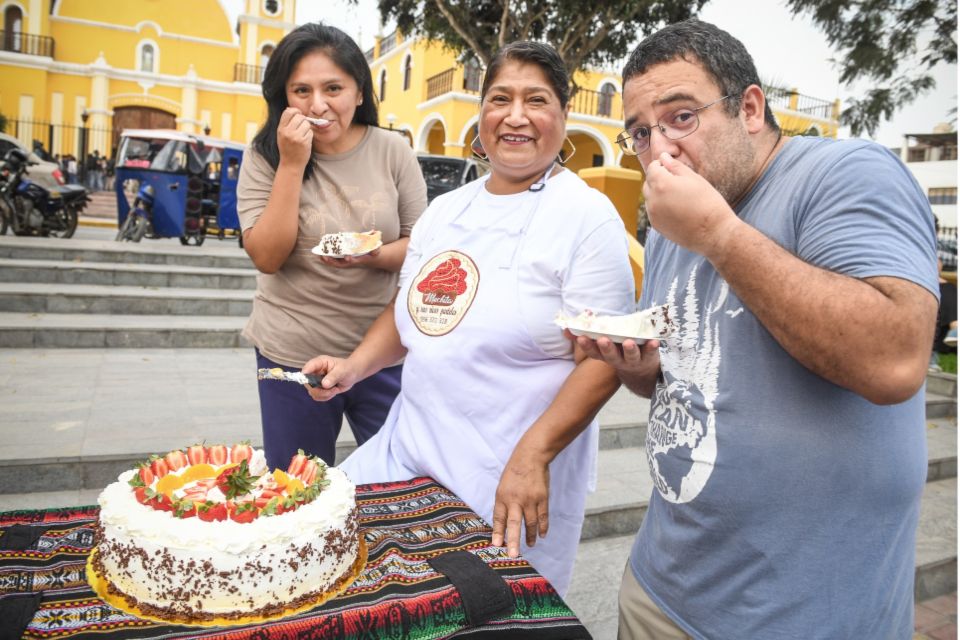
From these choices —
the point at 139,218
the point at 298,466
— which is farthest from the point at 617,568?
the point at 139,218

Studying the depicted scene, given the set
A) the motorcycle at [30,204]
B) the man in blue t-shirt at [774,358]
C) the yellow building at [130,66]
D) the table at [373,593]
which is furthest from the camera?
the yellow building at [130,66]

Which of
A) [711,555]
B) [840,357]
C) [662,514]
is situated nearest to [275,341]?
[662,514]

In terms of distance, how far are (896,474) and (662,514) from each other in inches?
19.2

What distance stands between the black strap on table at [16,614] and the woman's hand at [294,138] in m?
1.42

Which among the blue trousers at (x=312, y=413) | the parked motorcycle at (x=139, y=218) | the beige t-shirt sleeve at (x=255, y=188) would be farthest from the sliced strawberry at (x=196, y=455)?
the parked motorcycle at (x=139, y=218)

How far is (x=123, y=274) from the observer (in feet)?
27.6

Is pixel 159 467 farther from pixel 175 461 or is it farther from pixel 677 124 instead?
pixel 677 124

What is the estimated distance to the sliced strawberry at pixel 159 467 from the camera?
1643mm

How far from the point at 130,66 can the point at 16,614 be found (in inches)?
1434

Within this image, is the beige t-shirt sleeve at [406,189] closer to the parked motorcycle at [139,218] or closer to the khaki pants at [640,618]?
the khaki pants at [640,618]

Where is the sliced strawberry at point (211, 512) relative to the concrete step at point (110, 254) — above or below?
below

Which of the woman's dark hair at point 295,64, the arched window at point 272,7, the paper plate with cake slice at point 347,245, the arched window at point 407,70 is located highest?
the arched window at point 272,7

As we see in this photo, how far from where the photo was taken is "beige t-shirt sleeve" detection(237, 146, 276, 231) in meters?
2.39

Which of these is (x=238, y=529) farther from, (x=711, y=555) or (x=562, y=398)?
(x=711, y=555)
